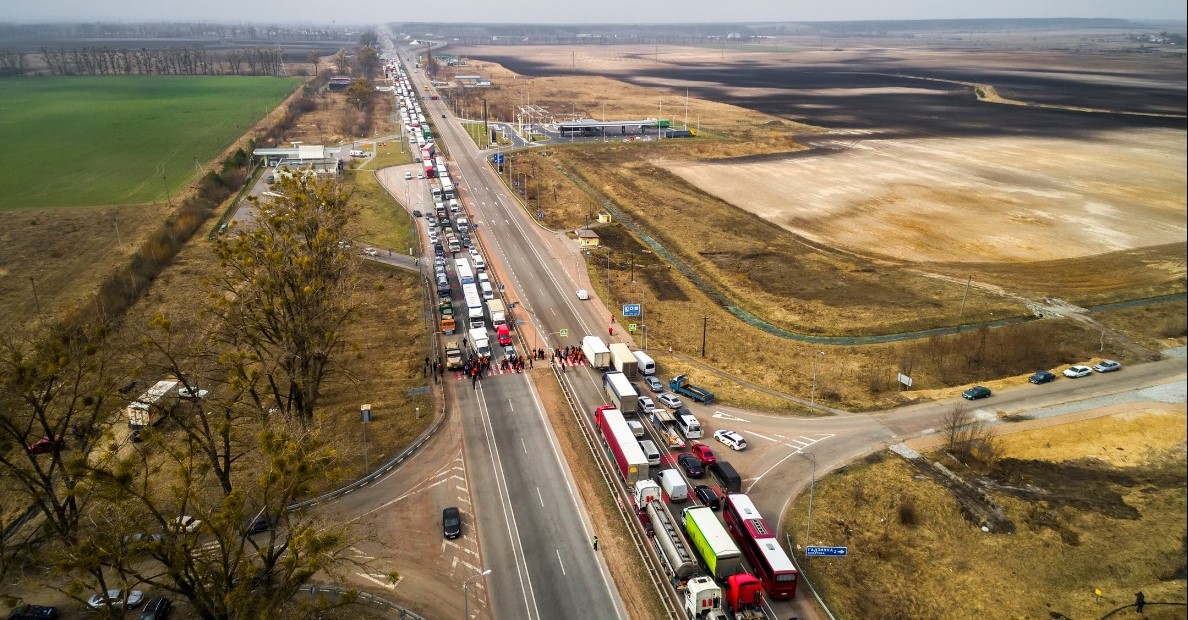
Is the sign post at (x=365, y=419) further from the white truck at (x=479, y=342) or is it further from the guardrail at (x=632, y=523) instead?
the guardrail at (x=632, y=523)

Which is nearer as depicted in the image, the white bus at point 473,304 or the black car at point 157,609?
the black car at point 157,609

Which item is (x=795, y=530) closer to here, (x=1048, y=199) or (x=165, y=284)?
(x=165, y=284)

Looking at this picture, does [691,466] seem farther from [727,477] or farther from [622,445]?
[622,445]

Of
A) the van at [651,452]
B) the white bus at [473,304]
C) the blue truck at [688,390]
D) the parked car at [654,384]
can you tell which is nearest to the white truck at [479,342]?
the white bus at [473,304]

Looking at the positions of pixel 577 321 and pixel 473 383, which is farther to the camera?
pixel 577 321

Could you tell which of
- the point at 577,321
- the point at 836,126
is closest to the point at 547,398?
the point at 577,321

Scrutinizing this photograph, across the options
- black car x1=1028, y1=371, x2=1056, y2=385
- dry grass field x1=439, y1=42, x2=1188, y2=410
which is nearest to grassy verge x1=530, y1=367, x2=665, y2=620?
dry grass field x1=439, y1=42, x2=1188, y2=410

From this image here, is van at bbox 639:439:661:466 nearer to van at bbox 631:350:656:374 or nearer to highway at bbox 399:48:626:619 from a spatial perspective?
highway at bbox 399:48:626:619
